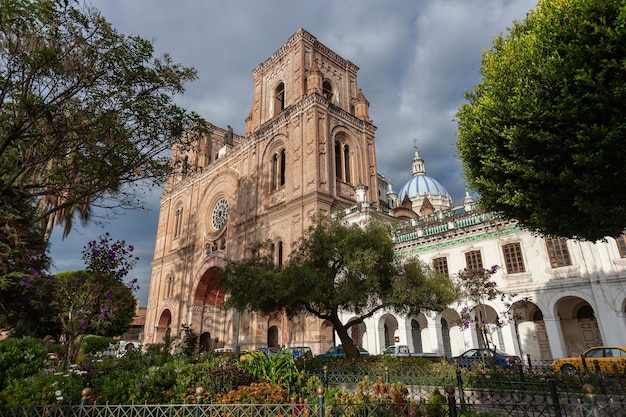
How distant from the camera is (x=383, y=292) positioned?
1345 cm

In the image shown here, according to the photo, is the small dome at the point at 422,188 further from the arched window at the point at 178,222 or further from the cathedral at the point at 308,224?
the arched window at the point at 178,222

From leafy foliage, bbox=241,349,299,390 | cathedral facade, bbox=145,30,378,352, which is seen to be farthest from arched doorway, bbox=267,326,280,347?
leafy foliage, bbox=241,349,299,390

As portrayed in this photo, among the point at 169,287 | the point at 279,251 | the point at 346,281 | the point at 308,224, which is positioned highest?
the point at 308,224

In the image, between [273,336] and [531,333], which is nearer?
[531,333]

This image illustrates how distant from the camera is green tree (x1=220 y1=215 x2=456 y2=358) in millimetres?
13016

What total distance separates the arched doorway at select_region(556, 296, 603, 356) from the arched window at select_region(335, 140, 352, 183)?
48.5 ft

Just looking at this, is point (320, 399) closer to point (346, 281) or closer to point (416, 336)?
point (346, 281)

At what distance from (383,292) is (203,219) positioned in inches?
968

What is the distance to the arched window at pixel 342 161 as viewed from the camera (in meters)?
27.2

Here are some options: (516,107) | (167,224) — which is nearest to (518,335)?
(516,107)

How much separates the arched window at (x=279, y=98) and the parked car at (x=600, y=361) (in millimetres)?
25688

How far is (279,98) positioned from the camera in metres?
32.6

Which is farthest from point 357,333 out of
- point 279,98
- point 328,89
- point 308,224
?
point 279,98

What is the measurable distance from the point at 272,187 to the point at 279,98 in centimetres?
879
